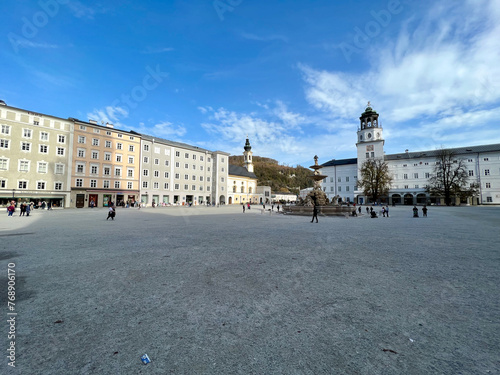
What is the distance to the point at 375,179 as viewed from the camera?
60.0m

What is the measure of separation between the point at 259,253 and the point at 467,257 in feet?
19.2

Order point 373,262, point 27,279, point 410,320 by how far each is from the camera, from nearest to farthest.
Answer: point 410,320
point 27,279
point 373,262

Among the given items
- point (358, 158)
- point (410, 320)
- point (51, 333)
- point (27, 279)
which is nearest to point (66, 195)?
point (27, 279)

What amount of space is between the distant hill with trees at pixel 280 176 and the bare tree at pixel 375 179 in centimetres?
6158

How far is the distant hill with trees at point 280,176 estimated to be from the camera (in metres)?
129

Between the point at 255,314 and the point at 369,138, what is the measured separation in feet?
254

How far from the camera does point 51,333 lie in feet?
9.24

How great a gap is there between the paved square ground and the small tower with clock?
228ft

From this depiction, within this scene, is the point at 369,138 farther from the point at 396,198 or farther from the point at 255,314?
the point at 255,314

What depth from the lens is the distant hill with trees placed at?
12912cm

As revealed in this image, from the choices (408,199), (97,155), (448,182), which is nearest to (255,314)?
(97,155)

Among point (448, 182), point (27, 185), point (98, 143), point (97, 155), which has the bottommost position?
point (27, 185)

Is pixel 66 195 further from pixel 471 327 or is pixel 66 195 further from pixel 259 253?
pixel 471 327

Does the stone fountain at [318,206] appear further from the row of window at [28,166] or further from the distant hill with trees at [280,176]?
the distant hill with trees at [280,176]
